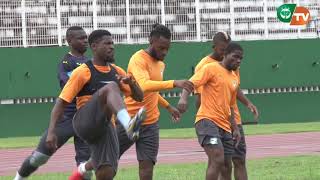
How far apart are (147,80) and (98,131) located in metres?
1.33

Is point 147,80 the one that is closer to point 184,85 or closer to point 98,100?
point 184,85

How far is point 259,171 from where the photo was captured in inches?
518

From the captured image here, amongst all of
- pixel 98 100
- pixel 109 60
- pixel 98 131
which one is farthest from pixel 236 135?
pixel 98 100

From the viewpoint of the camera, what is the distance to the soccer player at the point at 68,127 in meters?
10.0

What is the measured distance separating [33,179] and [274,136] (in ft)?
39.3

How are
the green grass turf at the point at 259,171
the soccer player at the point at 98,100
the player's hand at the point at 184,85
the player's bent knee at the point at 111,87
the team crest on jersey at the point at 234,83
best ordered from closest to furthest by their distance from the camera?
the player's bent knee at the point at 111,87 < the soccer player at the point at 98,100 < the player's hand at the point at 184,85 < the team crest on jersey at the point at 234,83 < the green grass turf at the point at 259,171

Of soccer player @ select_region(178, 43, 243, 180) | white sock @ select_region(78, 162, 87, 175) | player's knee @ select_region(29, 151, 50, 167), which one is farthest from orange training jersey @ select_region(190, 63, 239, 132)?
player's knee @ select_region(29, 151, 50, 167)

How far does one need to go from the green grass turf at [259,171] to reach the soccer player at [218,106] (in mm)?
2078

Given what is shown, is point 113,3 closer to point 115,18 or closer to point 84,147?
point 115,18

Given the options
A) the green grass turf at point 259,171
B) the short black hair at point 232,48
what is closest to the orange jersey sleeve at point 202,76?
the short black hair at point 232,48

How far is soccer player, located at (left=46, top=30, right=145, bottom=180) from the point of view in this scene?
26.7 feet

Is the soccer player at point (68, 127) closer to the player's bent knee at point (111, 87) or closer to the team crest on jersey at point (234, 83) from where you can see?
the team crest on jersey at point (234, 83)

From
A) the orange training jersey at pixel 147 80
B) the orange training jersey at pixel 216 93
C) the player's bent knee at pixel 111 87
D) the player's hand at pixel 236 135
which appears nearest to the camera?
the player's bent knee at pixel 111 87

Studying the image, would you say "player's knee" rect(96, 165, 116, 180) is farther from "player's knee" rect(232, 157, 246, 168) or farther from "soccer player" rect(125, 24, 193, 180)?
"player's knee" rect(232, 157, 246, 168)
